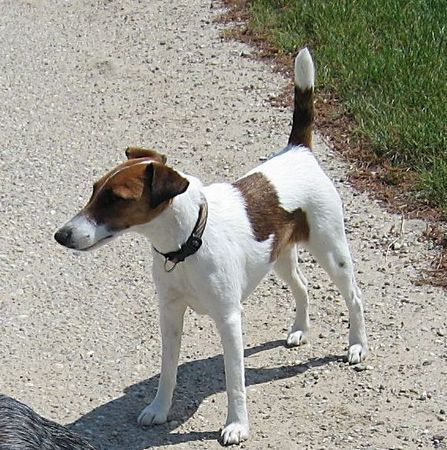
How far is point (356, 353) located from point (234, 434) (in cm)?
90

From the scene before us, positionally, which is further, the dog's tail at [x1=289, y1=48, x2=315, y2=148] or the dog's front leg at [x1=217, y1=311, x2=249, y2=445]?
the dog's tail at [x1=289, y1=48, x2=315, y2=148]

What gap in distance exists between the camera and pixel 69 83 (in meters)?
9.69

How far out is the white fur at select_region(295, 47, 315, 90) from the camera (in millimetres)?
5488

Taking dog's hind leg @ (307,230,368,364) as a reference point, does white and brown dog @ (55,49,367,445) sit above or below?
above

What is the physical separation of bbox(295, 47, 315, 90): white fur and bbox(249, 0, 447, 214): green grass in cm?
190

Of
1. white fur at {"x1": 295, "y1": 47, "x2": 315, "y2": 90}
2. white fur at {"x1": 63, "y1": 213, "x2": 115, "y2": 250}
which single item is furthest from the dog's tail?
white fur at {"x1": 63, "y1": 213, "x2": 115, "y2": 250}

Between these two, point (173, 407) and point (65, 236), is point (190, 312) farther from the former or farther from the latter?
point (65, 236)

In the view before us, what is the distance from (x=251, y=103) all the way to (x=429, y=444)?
14.2 ft

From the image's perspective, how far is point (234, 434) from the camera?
5207 millimetres

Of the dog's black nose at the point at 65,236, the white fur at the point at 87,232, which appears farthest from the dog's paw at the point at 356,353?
the dog's black nose at the point at 65,236

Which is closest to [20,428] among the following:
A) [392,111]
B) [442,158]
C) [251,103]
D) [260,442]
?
[260,442]

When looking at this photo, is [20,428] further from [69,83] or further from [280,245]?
[69,83]

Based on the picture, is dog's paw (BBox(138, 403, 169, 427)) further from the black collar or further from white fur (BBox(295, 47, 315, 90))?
white fur (BBox(295, 47, 315, 90))

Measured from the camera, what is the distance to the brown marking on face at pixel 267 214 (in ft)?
17.2
